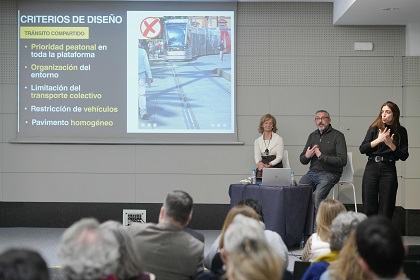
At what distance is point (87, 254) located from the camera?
97.1 inches

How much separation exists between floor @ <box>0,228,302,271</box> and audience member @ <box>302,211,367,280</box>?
413 centimetres

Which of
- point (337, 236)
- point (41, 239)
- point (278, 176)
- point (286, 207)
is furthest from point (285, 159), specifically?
point (337, 236)

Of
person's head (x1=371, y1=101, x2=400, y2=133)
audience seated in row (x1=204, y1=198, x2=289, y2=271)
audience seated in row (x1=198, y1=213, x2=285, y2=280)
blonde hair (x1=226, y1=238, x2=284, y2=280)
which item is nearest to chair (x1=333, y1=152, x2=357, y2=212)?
person's head (x1=371, y1=101, x2=400, y2=133)

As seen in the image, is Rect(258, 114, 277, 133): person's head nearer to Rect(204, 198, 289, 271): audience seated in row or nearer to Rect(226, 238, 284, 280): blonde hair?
Rect(204, 198, 289, 271): audience seated in row

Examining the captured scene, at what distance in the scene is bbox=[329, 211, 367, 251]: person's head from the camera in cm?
329

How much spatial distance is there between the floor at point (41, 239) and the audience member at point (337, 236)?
4.13 meters

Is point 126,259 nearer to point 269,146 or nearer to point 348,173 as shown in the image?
point 269,146

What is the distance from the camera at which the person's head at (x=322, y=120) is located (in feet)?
28.6

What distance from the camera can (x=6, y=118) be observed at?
379 inches

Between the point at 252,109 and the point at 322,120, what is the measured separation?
1189 mm

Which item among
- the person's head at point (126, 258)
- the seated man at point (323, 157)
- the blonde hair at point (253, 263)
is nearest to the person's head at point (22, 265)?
the blonde hair at point (253, 263)

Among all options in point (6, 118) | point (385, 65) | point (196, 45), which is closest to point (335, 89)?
point (385, 65)

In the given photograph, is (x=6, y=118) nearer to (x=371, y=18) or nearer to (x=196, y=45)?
(x=196, y=45)

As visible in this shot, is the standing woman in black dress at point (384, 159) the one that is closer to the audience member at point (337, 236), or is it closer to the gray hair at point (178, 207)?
the gray hair at point (178, 207)
